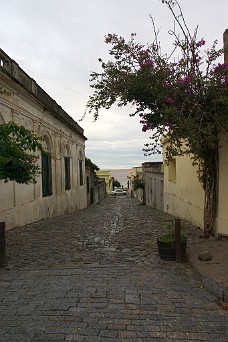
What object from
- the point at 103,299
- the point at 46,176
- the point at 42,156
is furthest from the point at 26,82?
the point at 103,299

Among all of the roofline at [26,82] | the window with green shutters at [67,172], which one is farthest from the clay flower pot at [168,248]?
the window with green shutters at [67,172]

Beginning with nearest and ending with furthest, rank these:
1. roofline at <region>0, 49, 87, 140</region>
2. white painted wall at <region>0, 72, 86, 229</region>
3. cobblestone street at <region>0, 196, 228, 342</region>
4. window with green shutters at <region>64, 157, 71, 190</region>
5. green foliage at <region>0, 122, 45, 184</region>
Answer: cobblestone street at <region>0, 196, 228, 342</region> → green foliage at <region>0, 122, 45, 184</region> → white painted wall at <region>0, 72, 86, 229</region> → roofline at <region>0, 49, 87, 140</region> → window with green shutters at <region>64, 157, 71, 190</region>

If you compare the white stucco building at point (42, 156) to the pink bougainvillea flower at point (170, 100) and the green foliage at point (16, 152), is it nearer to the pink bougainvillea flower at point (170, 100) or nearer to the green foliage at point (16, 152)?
the green foliage at point (16, 152)

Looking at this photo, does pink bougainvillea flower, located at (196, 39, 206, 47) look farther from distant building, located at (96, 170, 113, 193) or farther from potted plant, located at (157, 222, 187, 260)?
distant building, located at (96, 170, 113, 193)

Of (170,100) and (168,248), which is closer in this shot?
(168,248)

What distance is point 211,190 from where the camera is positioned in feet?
24.9

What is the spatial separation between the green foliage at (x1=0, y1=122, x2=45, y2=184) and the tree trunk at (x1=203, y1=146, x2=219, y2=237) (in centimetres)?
403

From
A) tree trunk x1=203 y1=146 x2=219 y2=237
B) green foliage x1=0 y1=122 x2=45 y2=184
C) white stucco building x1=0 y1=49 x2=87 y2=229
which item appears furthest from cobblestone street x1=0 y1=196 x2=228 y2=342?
white stucco building x1=0 y1=49 x2=87 y2=229

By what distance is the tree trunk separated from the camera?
7438 millimetres

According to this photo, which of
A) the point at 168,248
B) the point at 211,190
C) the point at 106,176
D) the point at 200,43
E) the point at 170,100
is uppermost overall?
the point at 200,43

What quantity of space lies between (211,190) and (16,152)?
4.58 m

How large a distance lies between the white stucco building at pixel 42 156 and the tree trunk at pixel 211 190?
475 cm

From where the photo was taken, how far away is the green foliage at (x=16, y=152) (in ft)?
17.7

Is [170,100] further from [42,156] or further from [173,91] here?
[42,156]
